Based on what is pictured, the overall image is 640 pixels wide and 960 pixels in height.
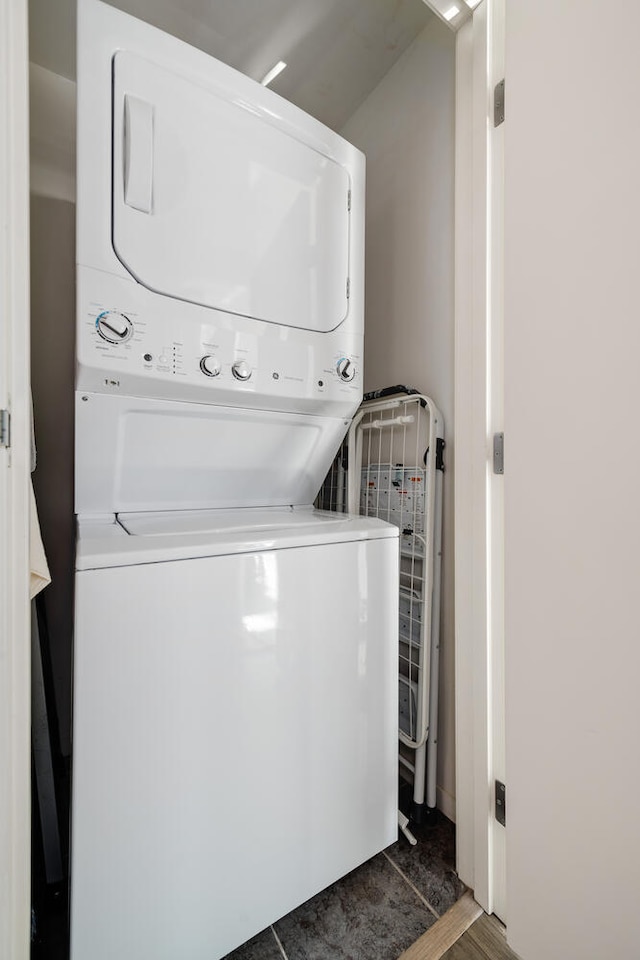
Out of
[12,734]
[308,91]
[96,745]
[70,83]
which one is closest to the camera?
Result: [12,734]

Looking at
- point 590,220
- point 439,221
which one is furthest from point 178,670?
point 439,221

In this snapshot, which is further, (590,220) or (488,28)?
(488,28)

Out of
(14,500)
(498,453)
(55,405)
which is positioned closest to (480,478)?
(498,453)

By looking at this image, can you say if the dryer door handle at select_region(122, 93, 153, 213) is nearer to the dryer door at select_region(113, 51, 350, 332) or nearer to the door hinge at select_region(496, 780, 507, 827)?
the dryer door at select_region(113, 51, 350, 332)

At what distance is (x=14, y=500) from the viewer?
0.67 meters

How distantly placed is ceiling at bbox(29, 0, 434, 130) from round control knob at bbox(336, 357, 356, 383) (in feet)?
4.00

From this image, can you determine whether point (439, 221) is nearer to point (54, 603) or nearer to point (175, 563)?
point (175, 563)

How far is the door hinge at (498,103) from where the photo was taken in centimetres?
111

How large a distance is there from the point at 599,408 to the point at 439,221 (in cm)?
98

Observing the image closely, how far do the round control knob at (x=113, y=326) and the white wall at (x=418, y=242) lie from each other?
98 centimetres

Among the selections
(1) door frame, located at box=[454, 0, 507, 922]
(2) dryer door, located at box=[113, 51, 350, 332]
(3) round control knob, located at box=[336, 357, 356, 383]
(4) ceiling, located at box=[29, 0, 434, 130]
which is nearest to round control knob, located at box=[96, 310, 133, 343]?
(2) dryer door, located at box=[113, 51, 350, 332]

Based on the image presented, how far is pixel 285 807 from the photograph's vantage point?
0.97 m

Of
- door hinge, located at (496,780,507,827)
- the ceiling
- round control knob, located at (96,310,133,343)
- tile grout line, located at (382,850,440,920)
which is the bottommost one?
tile grout line, located at (382,850,440,920)

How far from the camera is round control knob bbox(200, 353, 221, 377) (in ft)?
3.51
